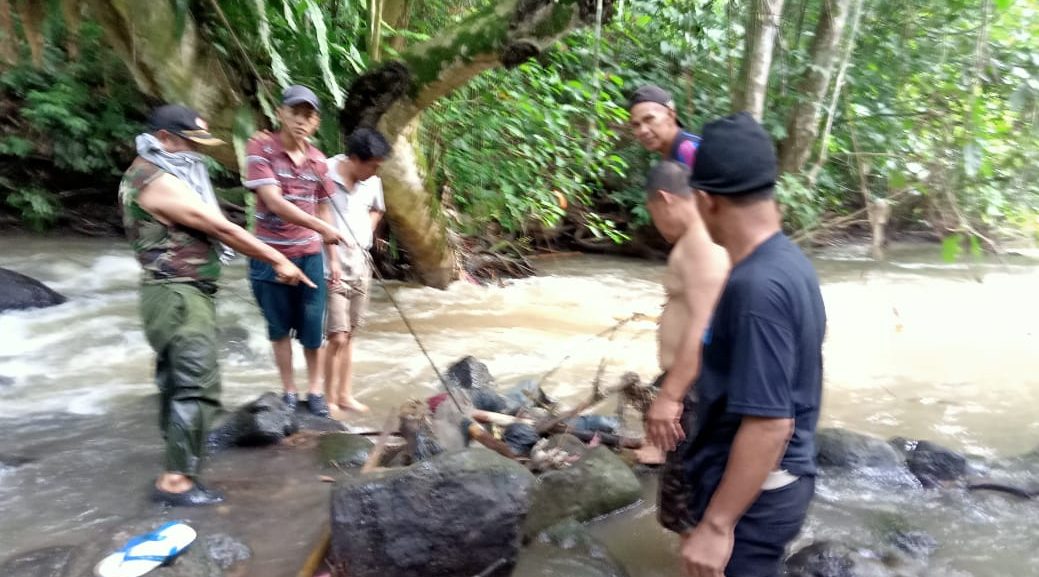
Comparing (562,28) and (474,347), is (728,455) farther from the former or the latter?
(474,347)

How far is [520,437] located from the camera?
151 inches

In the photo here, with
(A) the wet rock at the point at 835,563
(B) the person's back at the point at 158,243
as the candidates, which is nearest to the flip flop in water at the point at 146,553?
(B) the person's back at the point at 158,243

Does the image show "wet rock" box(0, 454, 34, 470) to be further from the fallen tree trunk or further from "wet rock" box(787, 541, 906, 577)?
the fallen tree trunk

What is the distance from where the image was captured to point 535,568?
2902 millimetres

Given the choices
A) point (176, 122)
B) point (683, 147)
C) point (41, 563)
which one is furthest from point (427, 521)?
point (176, 122)

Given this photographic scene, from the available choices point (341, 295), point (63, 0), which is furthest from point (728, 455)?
point (63, 0)

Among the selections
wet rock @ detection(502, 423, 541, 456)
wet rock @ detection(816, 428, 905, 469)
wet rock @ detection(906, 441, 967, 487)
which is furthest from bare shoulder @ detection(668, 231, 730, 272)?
wet rock @ detection(906, 441, 967, 487)

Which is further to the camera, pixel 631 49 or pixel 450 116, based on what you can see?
pixel 631 49

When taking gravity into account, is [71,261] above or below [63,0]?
below

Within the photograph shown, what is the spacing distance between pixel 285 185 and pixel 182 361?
1274mm

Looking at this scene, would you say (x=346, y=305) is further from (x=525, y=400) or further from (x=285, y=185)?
(x=525, y=400)

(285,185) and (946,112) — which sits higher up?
(946,112)

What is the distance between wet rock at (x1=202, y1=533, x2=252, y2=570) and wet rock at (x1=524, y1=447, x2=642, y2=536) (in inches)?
44.5

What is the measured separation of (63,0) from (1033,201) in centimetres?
876
